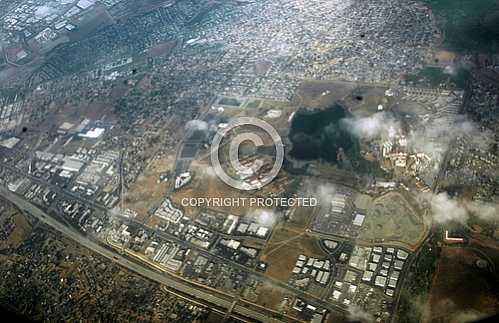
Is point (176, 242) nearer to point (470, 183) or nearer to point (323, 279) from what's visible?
point (323, 279)

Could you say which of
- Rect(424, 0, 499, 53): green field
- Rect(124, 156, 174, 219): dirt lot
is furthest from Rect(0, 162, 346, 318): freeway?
Rect(424, 0, 499, 53): green field

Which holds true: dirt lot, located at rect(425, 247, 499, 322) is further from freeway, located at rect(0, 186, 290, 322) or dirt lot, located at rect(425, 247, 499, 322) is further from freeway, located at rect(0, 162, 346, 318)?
freeway, located at rect(0, 186, 290, 322)

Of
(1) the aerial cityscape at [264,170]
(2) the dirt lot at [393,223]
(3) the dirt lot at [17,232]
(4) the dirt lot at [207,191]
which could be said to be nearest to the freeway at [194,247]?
(1) the aerial cityscape at [264,170]

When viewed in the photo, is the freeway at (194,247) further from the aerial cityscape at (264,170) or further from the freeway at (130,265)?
the freeway at (130,265)

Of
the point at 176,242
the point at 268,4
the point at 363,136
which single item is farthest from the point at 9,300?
the point at 268,4

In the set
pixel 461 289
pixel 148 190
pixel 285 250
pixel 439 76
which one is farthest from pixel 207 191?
pixel 439 76

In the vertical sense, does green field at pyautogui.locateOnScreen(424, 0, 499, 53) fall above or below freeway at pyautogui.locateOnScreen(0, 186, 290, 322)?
above
